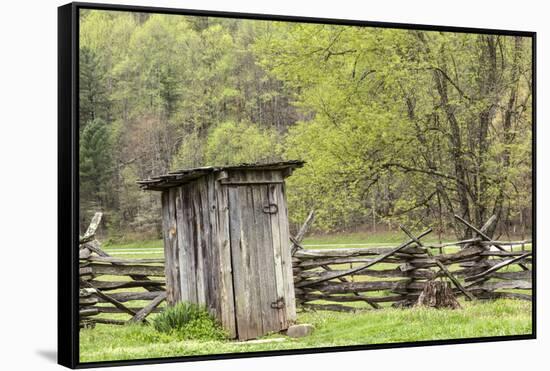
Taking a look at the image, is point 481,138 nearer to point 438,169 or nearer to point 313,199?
point 438,169

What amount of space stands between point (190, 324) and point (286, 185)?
2.00 m

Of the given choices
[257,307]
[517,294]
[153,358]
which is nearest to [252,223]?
[257,307]

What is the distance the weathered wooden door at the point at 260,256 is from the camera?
12.1m

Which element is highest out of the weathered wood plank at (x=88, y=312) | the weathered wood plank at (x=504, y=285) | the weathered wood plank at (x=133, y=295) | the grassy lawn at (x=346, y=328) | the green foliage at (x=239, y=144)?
the green foliage at (x=239, y=144)

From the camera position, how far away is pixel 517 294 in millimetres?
13898

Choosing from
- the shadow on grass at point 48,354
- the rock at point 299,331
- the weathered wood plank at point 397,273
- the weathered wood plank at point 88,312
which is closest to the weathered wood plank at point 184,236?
the weathered wood plank at point 88,312

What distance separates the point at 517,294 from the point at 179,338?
439cm

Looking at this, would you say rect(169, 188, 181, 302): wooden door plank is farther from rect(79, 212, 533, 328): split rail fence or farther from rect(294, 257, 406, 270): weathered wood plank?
rect(294, 257, 406, 270): weathered wood plank

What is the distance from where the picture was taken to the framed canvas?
1170cm

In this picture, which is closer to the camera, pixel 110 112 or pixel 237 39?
pixel 110 112

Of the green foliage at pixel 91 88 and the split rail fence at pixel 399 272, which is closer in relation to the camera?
the green foliage at pixel 91 88

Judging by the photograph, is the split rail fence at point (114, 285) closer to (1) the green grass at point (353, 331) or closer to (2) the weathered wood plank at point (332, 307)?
(1) the green grass at point (353, 331)

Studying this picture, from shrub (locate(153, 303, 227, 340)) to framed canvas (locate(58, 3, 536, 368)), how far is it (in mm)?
21

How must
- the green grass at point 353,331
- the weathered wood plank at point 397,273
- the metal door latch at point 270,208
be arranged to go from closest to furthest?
the green grass at point 353,331
the metal door latch at point 270,208
the weathered wood plank at point 397,273
